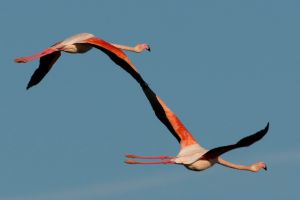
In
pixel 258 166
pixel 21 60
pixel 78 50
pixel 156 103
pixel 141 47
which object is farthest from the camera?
pixel 141 47

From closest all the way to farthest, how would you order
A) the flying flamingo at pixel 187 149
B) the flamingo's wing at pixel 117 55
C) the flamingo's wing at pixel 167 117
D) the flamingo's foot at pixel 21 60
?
the flying flamingo at pixel 187 149, the flamingo's wing at pixel 167 117, the flamingo's wing at pixel 117 55, the flamingo's foot at pixel 21 60

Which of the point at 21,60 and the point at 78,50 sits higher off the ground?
the point at 78,50

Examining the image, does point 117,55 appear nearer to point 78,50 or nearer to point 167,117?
point 78,50

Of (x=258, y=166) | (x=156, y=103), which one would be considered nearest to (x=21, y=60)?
(x=156, y=103)

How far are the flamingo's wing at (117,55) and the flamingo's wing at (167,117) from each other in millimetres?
474

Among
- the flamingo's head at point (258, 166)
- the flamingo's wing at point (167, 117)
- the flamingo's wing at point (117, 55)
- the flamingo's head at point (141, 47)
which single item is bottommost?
the flamingo's head at point (258, 166)

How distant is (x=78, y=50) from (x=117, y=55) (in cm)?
161

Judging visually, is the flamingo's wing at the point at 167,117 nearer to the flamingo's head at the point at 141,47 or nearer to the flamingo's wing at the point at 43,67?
the flamingo's head at the point at 141,47

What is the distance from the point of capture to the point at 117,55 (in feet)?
152

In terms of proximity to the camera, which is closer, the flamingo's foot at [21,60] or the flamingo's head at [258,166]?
the flamingo's head at [258,166]

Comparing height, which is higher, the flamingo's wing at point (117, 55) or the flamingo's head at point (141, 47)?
the flamingo's head at point (141, 47)

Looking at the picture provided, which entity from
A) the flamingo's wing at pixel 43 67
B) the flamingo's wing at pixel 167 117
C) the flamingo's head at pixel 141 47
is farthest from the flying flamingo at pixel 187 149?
the flamingo's wing at pixel 43 67

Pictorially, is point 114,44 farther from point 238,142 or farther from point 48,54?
point 238,142

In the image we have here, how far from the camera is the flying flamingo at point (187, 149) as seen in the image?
1690 inches
